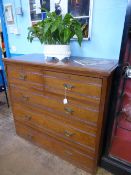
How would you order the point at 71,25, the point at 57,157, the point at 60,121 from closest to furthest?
the point at 71,25 → the point at 60,121 → the point at 57,157

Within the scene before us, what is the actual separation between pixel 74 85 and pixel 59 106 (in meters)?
0.29

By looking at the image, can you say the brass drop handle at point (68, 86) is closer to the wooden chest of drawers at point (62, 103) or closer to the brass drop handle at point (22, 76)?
the wooden chest of drawers at point (62, 103)

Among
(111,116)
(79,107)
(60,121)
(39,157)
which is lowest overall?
(39,157)

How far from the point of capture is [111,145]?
142 cm

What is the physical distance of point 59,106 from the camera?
52.2 inches

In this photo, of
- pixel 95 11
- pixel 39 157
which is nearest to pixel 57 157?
pixel 39 157

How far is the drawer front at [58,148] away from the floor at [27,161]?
0.07 m

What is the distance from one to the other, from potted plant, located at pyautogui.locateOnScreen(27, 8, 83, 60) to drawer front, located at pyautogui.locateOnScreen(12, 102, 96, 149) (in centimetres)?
66

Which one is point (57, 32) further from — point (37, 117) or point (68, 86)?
point (37, 117)

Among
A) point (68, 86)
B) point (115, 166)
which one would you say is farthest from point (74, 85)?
point (115, 166)

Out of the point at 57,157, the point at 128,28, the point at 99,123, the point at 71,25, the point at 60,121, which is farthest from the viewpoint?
the point at 57,157

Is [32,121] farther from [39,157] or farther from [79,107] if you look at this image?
[79,107]

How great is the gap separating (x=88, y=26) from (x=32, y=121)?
3.98ft

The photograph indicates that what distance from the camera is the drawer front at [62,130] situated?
1.28 meters
